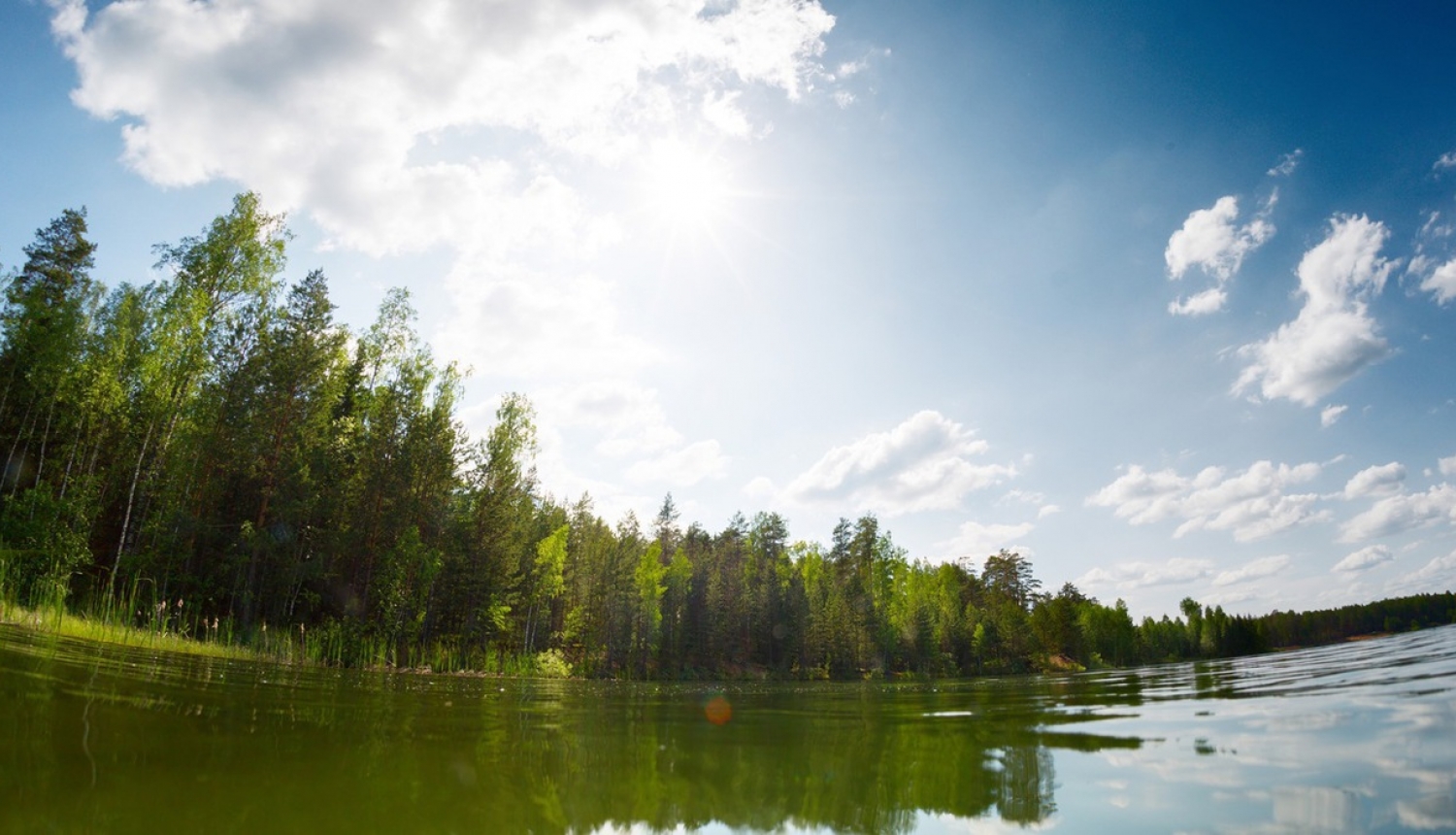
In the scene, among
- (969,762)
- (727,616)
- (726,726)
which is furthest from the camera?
(727,616)

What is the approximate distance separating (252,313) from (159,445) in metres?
6.65

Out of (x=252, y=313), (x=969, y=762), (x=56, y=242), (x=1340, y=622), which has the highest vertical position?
(x=56, y=242)

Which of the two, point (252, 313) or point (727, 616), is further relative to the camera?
point (727, 616)

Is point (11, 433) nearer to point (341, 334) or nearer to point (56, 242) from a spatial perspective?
point (341, 334)

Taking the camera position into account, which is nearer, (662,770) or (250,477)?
(662,770)

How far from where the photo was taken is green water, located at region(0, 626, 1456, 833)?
284 centimetres

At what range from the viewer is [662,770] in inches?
183

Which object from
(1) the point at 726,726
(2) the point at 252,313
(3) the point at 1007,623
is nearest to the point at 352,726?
(1) the point at 726,726

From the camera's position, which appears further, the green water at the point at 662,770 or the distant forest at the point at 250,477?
the distant forest at the point at 250,477

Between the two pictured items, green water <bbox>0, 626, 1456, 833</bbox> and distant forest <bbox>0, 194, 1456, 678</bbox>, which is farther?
distant forest <bbox>0, 194, 1456, 678</bbox>

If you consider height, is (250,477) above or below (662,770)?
above

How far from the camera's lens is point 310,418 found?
29.7 meters

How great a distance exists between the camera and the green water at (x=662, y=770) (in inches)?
112

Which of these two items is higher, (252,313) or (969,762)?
(252,313)
